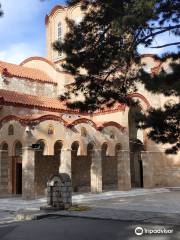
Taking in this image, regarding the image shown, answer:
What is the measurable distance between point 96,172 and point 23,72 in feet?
25.7

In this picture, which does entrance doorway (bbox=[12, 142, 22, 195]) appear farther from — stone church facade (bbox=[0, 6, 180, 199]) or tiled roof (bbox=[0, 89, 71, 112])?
tiled roof (bbox=[0, 89, 71, 112])

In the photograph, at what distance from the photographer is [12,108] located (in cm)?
2005

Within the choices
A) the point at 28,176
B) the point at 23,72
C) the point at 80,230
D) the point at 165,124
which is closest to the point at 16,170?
the point at 28,176

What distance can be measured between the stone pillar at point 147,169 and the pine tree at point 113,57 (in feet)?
42.3

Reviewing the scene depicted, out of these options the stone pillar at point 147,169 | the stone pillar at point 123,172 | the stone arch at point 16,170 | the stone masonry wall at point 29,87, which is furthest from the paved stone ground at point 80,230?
the stone pillar at point 147,169

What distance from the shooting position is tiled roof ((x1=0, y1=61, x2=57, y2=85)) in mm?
22180

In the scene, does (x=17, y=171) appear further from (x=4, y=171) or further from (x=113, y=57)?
(x=113, y=57)

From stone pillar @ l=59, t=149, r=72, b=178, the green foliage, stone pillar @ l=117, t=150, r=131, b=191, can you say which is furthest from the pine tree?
stone pillar @ l=117, t=150, r=131, b=191

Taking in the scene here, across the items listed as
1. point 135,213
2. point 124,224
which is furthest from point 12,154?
point 124,224

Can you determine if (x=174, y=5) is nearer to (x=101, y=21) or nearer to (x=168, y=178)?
(x=101, y=21)

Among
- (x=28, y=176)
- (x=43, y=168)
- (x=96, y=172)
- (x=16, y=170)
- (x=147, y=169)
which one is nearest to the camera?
(x=28, y=176)

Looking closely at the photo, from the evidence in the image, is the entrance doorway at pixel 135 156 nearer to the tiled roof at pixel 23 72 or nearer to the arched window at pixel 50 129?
the tiled roof at pixel 23 72

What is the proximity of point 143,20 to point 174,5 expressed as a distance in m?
1.65

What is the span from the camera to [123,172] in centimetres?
2200
